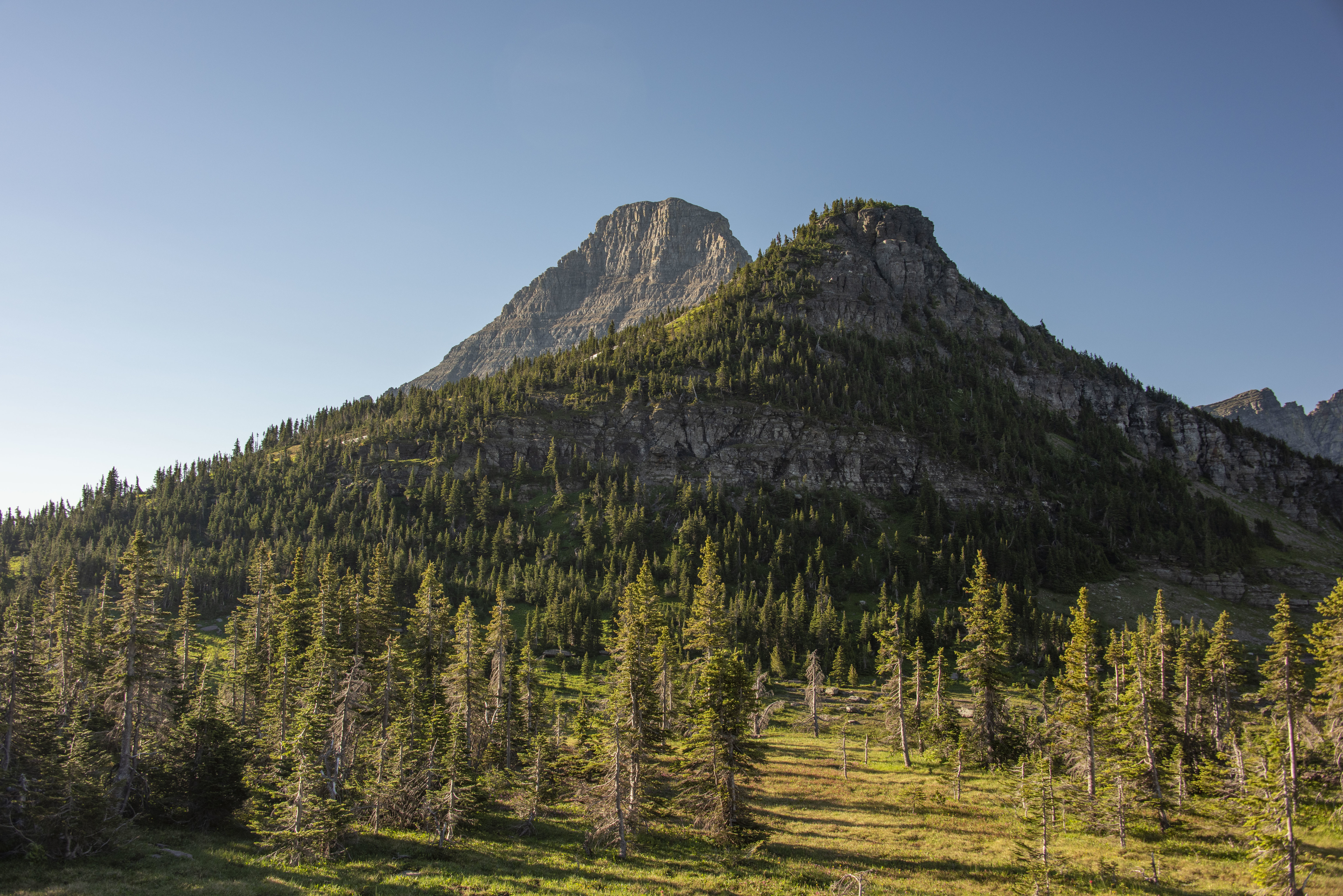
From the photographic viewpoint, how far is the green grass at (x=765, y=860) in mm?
32469

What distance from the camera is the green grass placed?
3247 centimetres

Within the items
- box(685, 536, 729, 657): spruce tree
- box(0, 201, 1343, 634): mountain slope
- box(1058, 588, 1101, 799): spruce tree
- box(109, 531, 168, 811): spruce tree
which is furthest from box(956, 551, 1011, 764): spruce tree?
box(109, 531, 168, 811): spruce tree

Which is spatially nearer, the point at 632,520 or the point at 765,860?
the point at 765,860

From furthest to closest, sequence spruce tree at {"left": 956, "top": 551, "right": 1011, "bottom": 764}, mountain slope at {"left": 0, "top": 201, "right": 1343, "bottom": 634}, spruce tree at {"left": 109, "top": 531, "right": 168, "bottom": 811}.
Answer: mountain slope at {"left": 0, "top": 201, "right": 1343, "bottom": 634} → spruce tree at {"left": 956, "top": 551, "right": 1011, "bottom": 764} → spruce tree at {"left": 109, "top": 531, "right": 168, "bottom": 811}

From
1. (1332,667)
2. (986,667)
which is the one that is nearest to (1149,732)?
(1332,667)

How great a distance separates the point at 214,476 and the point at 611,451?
4386 inches

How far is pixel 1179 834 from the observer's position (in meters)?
43.1

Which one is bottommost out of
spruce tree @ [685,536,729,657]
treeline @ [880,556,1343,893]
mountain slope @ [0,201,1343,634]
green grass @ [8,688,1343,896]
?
A: green grass @ [8,688,1343,896]

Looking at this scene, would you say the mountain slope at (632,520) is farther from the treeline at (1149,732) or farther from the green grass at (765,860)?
the green grass at (765,860)

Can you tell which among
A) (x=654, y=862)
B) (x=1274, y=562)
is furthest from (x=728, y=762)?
(x=1274, y=562)

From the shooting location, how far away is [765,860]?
38250 mm

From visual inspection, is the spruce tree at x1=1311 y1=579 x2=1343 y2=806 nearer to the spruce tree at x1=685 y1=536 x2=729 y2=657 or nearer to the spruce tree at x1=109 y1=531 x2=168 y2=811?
the spruce tree at x1=685 y1=536 x2=729 y2=657

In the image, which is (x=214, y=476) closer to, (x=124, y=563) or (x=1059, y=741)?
(x=124, y=563)

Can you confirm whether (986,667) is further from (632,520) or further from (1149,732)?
(632,520)
